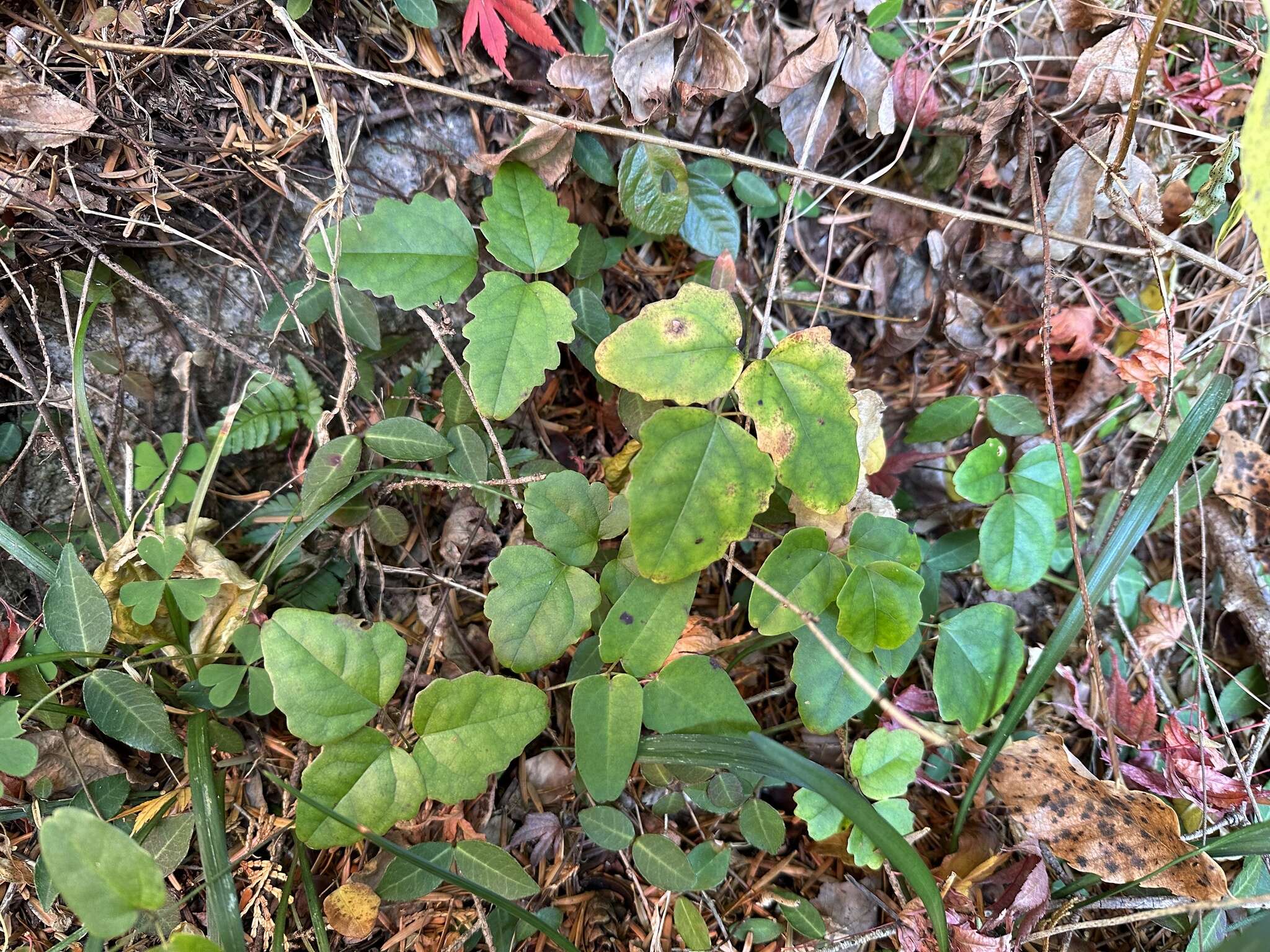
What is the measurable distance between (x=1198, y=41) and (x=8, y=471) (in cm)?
294

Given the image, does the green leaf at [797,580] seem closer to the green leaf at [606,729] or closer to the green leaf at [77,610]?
the green leaf at [606,729]

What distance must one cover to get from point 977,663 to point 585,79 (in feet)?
4.63

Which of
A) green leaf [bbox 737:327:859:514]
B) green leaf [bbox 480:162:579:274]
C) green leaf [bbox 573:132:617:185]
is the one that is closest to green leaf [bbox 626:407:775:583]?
green leaf [bbox 737:327:859:514]

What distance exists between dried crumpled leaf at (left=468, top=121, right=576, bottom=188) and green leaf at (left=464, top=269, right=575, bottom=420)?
0.86 feet

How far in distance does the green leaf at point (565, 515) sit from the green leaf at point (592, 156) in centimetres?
68

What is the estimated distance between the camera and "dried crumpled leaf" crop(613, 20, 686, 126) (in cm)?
143

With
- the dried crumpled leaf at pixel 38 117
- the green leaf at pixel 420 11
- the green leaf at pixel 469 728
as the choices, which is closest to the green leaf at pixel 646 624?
the green leaf at pixel 469 728

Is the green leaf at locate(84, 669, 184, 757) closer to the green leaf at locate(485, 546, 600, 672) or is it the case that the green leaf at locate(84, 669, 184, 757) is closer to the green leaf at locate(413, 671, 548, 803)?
the green leaf at locate(413, 671, 548, 803)

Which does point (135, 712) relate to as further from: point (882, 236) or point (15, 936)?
point (882, 236)

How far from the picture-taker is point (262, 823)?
1405mm

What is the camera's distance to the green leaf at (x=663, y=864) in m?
1.31

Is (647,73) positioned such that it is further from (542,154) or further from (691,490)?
(691,490)

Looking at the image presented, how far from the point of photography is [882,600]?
1.31 meters

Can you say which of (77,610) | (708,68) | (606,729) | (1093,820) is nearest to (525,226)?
(708,68)
